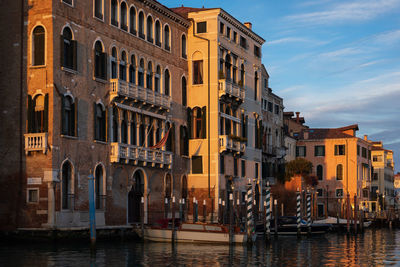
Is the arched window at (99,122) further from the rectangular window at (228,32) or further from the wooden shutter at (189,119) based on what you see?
the rectangular window at (228,32)

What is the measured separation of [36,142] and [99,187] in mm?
4399

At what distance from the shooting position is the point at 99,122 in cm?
3350

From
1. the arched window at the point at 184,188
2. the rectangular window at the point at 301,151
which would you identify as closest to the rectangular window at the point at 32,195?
the arched window at the point at 184,188

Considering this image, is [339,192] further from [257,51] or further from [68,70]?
[68,70]

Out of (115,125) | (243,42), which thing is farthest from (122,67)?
(243,42)

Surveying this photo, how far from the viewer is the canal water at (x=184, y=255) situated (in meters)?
24.6

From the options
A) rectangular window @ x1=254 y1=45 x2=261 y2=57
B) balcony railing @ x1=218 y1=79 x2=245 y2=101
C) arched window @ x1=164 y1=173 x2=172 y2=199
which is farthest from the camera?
rectangular window @ x1=254 y1=45 x2=261 y2=57

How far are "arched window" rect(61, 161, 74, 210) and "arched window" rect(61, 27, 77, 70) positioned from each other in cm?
414

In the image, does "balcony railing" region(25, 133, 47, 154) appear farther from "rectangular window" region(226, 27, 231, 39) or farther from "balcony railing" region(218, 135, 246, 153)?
"rectangular window" region(226, 27, 231, 39)

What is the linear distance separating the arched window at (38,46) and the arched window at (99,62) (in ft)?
10.1

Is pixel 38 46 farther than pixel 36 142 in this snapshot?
Yes

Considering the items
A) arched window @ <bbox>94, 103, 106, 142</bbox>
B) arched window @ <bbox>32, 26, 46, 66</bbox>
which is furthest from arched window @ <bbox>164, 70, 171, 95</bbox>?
arched window @ <bbox>32, 26, 46, 66</bbox>

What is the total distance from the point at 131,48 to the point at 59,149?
7923 millimetres

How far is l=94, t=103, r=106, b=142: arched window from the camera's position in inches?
1297
